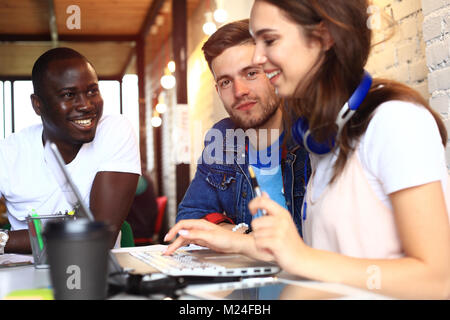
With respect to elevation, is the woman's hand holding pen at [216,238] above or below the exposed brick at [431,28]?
below

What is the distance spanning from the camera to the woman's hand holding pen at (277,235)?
816mm

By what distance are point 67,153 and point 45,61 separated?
13.8 inches

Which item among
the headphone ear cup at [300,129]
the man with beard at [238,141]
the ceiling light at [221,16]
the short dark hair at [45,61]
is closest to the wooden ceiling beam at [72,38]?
the ceiling light at [221,16]

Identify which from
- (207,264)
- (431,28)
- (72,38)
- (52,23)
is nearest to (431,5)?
(431,28)

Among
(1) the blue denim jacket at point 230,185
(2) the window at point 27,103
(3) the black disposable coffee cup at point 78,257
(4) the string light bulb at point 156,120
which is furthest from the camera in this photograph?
(4) the string light bulb at point 156,120

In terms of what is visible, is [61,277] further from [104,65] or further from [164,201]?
[104,65]

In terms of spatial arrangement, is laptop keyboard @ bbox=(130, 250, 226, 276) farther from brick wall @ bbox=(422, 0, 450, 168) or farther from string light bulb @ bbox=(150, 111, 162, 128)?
string light bulb @ bbox=(150, 111, 162, 128)

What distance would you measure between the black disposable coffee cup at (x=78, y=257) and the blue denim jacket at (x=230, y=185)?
3.12ft

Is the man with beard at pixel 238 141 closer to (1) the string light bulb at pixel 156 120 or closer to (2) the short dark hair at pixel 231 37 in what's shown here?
(2) the short dark hair at pixel 231 37

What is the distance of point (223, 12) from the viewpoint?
4207 mm

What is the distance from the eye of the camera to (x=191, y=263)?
973mm

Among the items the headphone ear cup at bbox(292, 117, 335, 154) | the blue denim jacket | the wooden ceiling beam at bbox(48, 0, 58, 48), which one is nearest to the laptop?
the headphone ear cup at bbox(292, 117, 335, 154)

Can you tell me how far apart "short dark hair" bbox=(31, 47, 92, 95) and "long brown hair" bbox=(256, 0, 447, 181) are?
3.53ft
